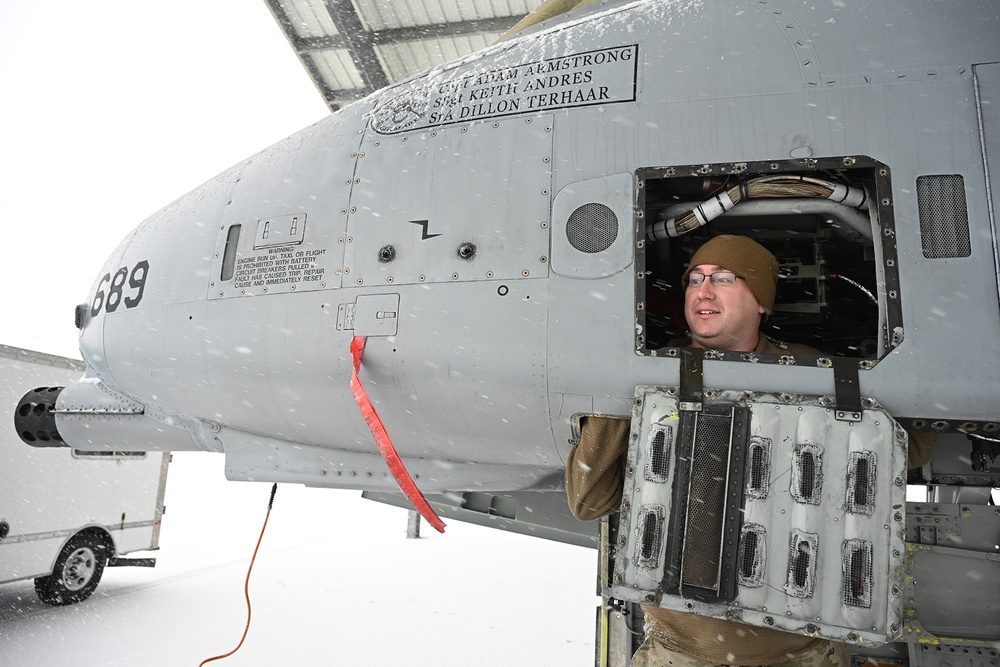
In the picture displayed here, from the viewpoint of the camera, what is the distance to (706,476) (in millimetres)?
2008

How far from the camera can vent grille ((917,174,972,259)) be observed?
6.65 feet

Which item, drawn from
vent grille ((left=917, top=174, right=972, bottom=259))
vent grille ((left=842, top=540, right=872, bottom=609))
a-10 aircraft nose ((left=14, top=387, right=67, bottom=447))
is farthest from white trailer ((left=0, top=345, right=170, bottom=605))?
vent grille ((left=917, top=174, right=972, bottom=259))

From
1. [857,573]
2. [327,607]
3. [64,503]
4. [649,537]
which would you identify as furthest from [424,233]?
[64,503]

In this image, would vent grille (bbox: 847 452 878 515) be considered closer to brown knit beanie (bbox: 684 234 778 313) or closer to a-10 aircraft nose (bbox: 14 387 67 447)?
brown knit beanie (bbox: 684 234 778 313)

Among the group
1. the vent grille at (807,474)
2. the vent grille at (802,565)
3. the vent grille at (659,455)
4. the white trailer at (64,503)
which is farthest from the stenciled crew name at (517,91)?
the white trailer at (64,503)

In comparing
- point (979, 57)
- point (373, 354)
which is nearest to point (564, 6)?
point (979, 57)

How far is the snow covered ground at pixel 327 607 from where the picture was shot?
4.91 metres

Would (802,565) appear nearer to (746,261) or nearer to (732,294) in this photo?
(732,294)

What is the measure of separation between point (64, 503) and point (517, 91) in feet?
21.1

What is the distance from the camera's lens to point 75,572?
6.43m

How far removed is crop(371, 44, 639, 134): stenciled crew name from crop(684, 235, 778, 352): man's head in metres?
0.73

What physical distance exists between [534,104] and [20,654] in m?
5.51

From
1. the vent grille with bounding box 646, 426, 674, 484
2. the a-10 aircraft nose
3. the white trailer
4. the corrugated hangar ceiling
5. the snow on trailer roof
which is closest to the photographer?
the vent grille with bounding box 646, 426, 674, 484

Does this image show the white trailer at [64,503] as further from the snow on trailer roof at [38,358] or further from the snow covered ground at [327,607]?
the snow covered ground at [327,607]
